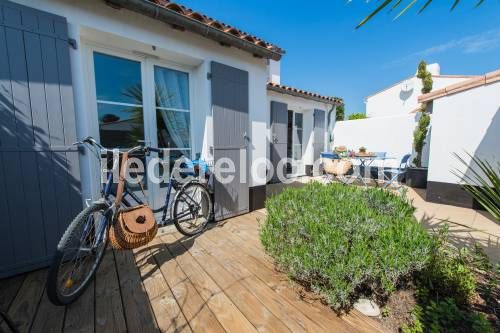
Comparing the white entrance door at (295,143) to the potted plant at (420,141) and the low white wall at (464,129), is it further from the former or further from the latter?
the low white wall at (464,129)

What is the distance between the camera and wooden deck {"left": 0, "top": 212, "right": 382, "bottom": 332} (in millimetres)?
1358

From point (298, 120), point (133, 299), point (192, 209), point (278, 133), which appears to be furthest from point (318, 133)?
point (133, 299)

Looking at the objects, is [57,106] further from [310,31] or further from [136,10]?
[310,31]

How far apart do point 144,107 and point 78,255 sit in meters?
1.91

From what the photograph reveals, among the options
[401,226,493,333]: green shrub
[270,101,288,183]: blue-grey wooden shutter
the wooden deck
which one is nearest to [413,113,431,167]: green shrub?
[270,101,288,183]: blue-grey wooden shutter

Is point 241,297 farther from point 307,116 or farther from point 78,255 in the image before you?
point 307,116

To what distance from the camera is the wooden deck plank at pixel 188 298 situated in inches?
53.4

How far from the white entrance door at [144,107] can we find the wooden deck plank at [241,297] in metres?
1.41

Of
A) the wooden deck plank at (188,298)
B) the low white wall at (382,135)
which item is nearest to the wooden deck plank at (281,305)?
the wooden deck plank at (188,298)

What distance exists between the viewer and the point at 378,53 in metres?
6.47

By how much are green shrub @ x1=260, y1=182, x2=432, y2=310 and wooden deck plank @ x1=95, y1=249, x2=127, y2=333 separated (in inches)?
47.4

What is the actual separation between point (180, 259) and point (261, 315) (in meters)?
1.09

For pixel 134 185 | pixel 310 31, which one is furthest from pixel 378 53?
pixel 134 185

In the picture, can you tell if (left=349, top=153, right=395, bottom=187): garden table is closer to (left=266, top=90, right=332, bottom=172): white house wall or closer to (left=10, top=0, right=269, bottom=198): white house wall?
(left=266, top=90, right=332, bottom=172): white house wall
